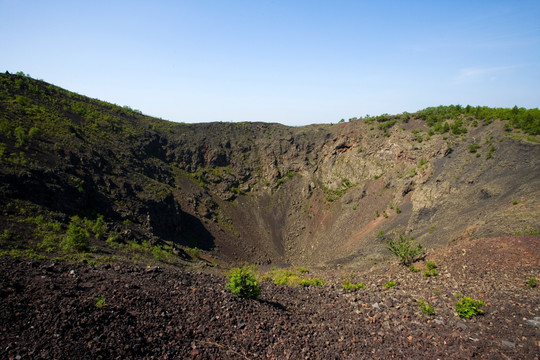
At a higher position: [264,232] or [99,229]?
[99,229]

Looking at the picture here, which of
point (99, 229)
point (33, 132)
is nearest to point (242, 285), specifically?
point (99, 229)

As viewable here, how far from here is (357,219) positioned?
34.4 meters

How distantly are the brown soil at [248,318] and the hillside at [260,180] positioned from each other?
697 centimetres

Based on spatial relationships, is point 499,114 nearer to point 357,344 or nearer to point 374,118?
point 374,118

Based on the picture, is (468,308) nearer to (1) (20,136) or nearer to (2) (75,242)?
(2) (75,242)

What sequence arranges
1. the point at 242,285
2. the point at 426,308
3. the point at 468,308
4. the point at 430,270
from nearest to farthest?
the point at 468,308 → the point at 242,285 → the point at 426,308 → the point at 430,270

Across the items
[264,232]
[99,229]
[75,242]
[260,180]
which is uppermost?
[260,180]

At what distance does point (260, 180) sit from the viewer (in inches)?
1820

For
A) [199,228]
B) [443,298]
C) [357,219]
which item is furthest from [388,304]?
[199,228]

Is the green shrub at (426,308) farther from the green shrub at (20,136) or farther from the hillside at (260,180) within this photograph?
the green shrub at (20,136)

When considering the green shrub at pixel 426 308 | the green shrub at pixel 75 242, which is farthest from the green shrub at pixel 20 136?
the green shrub at pixel 426 308

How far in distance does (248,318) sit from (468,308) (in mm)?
7086

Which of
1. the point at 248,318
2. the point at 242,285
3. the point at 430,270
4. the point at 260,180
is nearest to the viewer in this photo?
the point at 248,318

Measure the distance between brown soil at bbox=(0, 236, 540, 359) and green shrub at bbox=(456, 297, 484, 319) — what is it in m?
0.19
